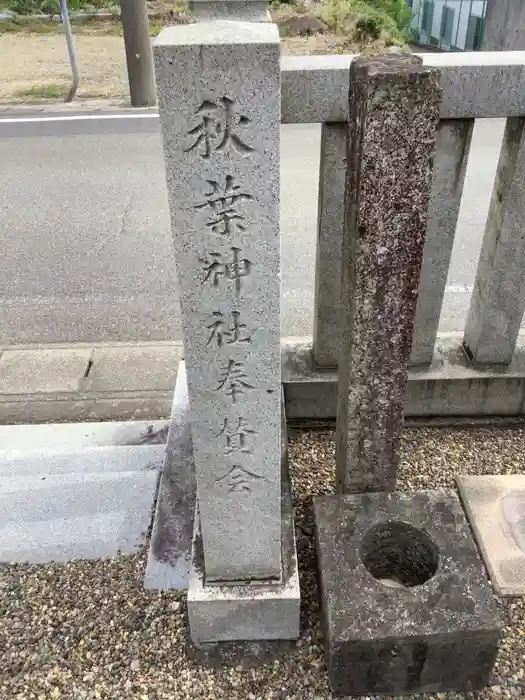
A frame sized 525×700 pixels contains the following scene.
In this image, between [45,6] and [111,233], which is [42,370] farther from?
[45,6]

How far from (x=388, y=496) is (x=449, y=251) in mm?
1157

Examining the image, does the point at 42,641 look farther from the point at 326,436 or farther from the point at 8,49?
the point at 8,49

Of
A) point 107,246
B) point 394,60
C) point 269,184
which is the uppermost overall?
point 394,60

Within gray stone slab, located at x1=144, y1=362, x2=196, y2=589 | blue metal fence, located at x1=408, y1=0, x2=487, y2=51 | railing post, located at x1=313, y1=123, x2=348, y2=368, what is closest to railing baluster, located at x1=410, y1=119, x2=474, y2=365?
railing post, located at x1=313, y1=123, x2=348, y2=368

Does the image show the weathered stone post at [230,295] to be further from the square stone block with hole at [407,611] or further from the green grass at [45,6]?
the green grass at [45,6]

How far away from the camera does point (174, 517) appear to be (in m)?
2.57

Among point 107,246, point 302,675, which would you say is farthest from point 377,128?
point 107,246

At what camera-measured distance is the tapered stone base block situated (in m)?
2.11

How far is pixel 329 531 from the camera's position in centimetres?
224

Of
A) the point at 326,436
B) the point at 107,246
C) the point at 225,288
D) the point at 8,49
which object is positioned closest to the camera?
the point at 225,288

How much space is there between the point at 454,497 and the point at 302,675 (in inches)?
33.2

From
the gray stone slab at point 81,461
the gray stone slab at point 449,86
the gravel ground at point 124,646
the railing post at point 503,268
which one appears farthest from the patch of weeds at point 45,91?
the gravel ground at point 124,646

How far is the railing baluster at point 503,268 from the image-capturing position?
8.70ft

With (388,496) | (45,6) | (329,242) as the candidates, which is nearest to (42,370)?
(329,242)
